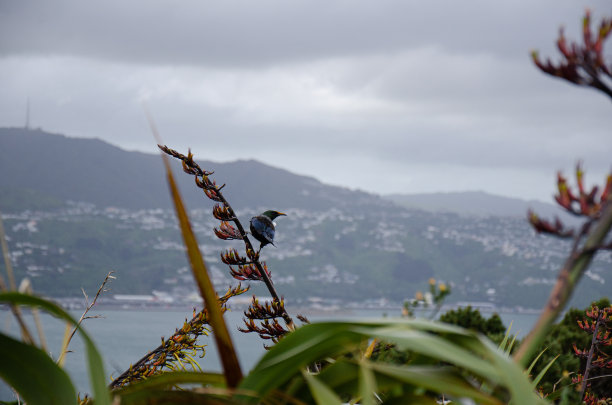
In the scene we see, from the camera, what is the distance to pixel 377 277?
320 feet

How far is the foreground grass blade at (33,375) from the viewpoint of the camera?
1097mm

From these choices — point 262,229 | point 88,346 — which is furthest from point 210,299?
point 262,229

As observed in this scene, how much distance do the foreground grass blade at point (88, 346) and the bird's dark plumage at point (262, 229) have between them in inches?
58.6

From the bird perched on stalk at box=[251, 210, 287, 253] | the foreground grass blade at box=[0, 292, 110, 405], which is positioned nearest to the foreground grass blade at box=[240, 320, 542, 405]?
the foreground grass blade at box=[0, 292, 110, 405]

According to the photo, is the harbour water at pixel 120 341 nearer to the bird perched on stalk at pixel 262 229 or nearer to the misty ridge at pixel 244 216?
the bird perched on stalk at pixel 262 229

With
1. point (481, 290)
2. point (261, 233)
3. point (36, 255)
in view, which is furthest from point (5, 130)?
point (261, 233)

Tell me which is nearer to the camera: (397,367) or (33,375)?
(397,367)

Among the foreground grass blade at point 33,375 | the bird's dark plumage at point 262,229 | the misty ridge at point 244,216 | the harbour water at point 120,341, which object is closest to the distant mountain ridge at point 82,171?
the misty ridge at point 244,216

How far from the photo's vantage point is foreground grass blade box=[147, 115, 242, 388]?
1.09 metres

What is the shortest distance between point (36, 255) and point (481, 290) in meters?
58.4

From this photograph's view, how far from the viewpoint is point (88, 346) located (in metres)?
1.11

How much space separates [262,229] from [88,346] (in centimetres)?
153

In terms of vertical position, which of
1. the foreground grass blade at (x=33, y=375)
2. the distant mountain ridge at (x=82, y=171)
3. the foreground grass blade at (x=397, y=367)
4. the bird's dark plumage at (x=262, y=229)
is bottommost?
the foreground grass blade at (x=397, y=367)

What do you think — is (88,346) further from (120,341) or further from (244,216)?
(244,216)
